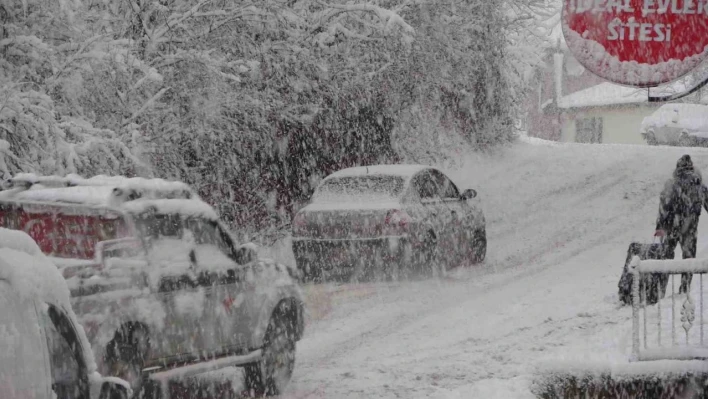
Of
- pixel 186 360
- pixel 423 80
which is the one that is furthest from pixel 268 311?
pixel 423 80

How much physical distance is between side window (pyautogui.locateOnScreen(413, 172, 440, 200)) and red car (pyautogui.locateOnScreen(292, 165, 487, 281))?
2cm

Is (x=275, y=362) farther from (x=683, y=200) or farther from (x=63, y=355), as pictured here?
(x=683, y=200)

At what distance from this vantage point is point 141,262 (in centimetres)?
731

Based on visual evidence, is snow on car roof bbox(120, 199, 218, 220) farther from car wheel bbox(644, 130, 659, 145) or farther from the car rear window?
car wheel bbox(644, 130, 659, 145)

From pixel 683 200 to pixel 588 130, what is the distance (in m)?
49.9

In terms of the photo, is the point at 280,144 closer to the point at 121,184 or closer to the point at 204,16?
the point at 204,16

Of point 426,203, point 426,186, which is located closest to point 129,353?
point 426,203

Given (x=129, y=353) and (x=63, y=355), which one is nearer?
(x=63, y=355)

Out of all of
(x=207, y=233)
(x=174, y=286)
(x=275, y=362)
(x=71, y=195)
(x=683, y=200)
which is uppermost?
(x=71, y=195)

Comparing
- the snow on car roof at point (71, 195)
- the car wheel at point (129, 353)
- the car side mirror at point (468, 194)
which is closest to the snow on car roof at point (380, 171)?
the car side mirror at point (468, 194)

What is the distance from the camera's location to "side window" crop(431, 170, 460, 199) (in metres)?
15.1

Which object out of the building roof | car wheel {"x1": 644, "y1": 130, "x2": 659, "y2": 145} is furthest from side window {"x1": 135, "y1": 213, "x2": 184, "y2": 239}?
the building roof

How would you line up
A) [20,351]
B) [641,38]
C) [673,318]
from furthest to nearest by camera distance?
[673,318]
[641,38]
[20,351]

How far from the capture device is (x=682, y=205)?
1184 cm
